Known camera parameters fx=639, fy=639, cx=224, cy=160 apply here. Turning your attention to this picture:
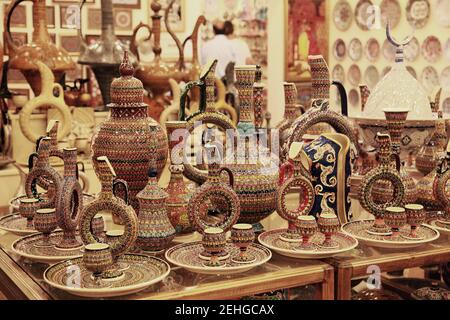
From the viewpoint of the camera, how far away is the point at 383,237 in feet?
5.62

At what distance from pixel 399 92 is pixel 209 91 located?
2.38 ft

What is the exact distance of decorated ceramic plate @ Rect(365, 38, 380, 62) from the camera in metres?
5.65

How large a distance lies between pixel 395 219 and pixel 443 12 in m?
3.74

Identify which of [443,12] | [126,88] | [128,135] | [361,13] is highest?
[361,13]

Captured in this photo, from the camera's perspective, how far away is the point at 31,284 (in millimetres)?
1438

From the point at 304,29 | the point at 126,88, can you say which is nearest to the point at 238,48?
the point at 304,29

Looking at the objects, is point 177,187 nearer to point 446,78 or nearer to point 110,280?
point 110,280

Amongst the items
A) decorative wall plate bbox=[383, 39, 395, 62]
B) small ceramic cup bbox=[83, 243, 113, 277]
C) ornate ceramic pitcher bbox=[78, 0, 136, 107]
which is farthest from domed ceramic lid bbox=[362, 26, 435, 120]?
decorative wall plate bbox=[383, 39, 395, 62]

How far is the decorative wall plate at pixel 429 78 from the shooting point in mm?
5090

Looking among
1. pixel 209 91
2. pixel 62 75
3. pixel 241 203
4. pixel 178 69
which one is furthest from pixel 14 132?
pixel 241 203

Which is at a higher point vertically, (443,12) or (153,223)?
(443,12)

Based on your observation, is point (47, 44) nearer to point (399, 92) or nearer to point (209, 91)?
point (209, 91)

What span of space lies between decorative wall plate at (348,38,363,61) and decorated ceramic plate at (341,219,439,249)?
13.9 feet

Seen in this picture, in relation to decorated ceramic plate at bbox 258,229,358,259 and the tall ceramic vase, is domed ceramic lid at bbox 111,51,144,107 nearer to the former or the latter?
the tall ceramic vase
